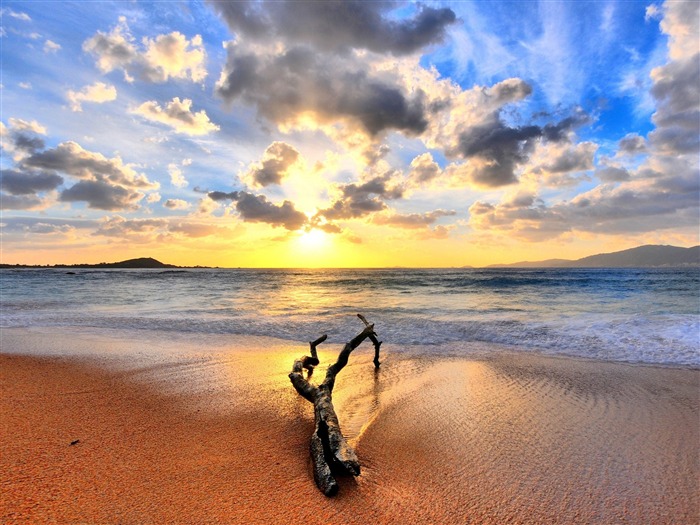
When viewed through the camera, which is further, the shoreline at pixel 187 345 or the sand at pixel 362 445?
the shoreline at pixel 187 345

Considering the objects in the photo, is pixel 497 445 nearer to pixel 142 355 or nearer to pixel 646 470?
pixel 646 470

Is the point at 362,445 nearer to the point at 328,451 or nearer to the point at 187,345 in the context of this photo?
the point at 328,451

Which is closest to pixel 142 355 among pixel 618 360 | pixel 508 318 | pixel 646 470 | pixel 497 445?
pixel 497 445

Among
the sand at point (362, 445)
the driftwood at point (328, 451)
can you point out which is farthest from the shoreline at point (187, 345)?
the driftwood at point (328, 451)

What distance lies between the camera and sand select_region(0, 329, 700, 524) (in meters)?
3.26

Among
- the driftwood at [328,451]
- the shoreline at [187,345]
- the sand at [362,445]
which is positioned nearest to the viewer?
the sand at [362,445]

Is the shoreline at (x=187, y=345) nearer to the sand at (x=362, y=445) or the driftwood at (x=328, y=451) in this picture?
the sand at (x=362, y=445)

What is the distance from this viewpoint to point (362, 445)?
176 inches

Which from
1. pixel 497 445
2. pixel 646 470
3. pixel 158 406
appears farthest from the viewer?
pixel 158 406

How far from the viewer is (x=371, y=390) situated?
6.69 m

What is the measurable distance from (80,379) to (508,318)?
50.5 ft

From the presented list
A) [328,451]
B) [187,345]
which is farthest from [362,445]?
[187,345]

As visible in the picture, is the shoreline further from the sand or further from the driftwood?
the driftwood

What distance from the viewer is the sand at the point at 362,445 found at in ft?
10.7
